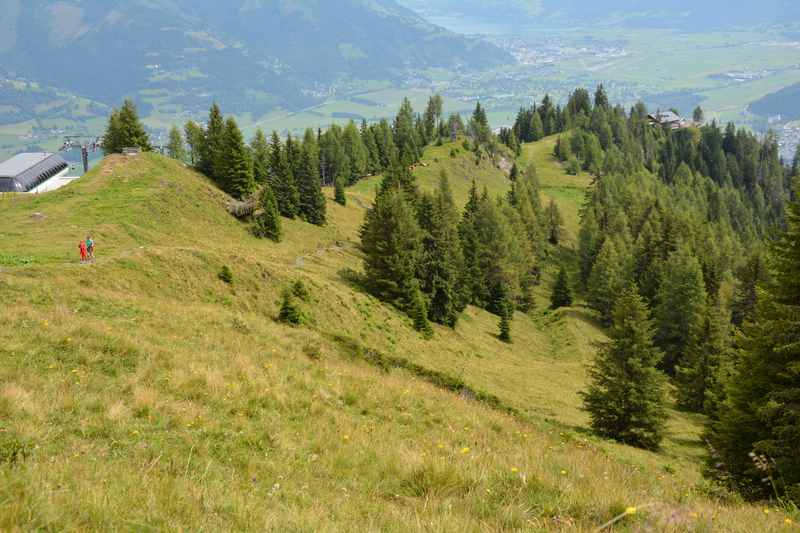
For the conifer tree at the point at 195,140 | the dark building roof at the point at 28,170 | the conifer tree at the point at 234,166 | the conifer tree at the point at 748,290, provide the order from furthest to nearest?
1. the dark building roof at the point at 28,170
2. the conifer tree at the point at 195,140
3. the conifer tree at the point at 234,166
4. the conifer tree at the point at 748,290

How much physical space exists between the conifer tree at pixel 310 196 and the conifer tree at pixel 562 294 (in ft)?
131

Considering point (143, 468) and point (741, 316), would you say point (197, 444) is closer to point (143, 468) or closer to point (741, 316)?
point (143, 468)

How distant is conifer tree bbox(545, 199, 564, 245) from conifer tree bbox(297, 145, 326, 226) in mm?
60285

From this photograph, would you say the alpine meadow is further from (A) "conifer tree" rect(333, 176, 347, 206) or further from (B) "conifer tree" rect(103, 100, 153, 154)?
(A) "conifer tree" rect(333, 176, 347, 206)

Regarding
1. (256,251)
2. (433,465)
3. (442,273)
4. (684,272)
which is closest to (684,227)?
(684,272)

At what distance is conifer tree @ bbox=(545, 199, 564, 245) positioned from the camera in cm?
12362

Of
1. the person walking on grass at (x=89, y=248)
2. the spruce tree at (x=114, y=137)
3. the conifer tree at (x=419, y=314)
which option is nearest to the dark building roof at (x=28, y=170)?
the spruce tree at (x=114, y=137)

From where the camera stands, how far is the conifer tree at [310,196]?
263 ft

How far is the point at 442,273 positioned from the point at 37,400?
48941 millimetres

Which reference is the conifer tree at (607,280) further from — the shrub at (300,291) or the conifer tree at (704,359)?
the shrub at (300,291)

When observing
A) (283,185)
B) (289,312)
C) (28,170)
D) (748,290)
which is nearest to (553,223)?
(748,290)

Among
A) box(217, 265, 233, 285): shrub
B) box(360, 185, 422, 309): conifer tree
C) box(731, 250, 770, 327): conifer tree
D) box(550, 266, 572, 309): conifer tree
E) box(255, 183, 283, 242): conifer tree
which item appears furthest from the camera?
box(550, 266, 572, 309): conifer tree

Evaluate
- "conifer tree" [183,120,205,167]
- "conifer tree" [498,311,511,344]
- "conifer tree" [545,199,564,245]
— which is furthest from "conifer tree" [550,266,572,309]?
"conifer tree" [183,120,205,167]

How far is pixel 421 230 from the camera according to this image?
57625 millimetres
